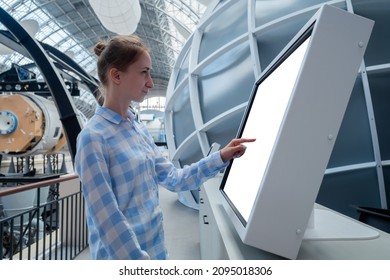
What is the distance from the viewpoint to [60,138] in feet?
23.6

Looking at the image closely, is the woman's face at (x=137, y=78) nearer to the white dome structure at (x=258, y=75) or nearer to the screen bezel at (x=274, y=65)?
the screen bezel at (x=274, y=65)

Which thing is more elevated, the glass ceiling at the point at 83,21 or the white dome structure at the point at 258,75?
the glass ceiling at the point at 83,21

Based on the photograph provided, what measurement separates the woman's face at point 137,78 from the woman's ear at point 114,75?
17 mm

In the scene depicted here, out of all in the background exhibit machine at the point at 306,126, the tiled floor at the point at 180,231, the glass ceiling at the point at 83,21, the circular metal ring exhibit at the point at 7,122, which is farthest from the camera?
the glass ceiling at the point at 83,21

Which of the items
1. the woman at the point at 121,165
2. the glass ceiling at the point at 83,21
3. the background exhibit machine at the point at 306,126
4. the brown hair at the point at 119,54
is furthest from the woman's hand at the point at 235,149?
the glass ceiling at the point at 83,21

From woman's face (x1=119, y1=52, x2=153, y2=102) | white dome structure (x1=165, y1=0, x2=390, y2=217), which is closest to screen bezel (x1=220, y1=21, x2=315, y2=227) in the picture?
woman's face (x1=119, y1=52, x2=153, y2=102)

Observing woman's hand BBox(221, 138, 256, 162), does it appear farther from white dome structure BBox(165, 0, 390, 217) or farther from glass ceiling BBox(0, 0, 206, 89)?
glass ceiling BBox(0, 0, 206, 89)

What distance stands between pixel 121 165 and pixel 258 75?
2165 mm

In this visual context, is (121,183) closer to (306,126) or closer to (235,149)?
(235,149)

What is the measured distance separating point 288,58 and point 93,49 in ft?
2.95

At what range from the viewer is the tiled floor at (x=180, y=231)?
3.12 metres

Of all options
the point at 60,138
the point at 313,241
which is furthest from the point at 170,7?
the point at 313,241

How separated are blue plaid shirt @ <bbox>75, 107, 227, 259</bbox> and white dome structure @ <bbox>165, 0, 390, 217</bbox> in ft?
6.25

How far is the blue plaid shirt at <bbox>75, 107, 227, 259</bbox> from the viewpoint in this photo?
965mm
